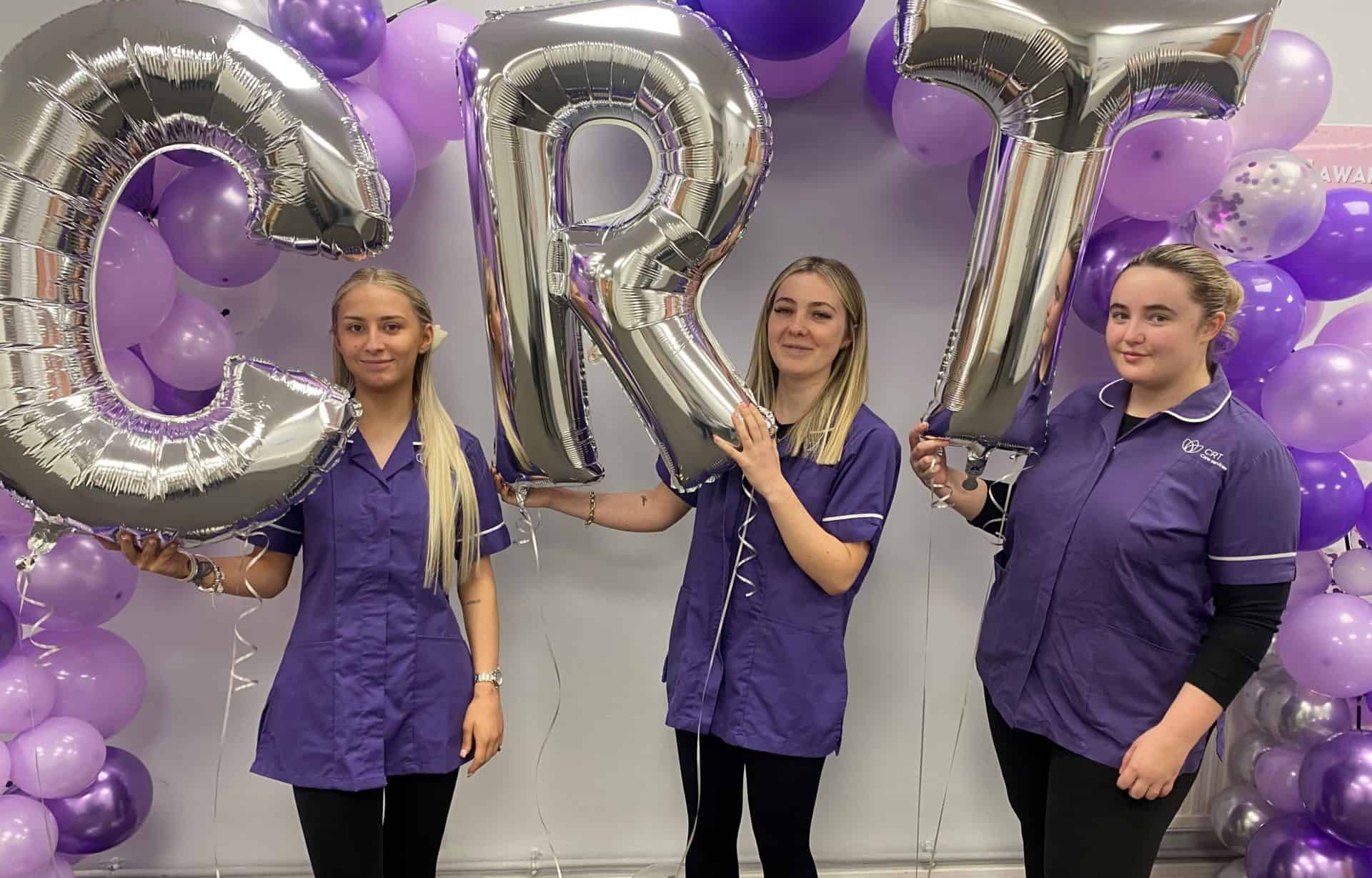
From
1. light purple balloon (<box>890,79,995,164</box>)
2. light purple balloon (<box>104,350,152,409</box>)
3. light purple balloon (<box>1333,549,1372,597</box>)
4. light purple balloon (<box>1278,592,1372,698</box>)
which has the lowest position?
light purple balloon (<box>1278,592,1372,698</box>)

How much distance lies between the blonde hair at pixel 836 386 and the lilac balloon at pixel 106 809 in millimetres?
1378

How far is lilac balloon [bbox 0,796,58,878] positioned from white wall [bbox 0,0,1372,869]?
14.2 inches

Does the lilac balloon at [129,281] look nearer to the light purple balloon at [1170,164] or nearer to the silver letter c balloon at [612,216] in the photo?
the silver letter c balloon at [612,216]

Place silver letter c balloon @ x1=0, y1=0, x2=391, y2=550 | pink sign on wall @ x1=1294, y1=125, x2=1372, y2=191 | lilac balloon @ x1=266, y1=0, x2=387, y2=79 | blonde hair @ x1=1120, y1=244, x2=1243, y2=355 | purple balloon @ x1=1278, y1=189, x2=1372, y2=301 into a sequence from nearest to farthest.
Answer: silver letter c balloon @ x1=0, y1=0, x2=391, y2=550, blonde hair @ x1=1120, y1=244, x2=1243, y2=355, lilac balloon @ x1=266, y1=0, x2=387, y2=79, purple balloon @ x1=1278, y1=189, x2=1372, y2=301, pink sign on wall @ x1=1294, y1=125, x2=1372, y2=191

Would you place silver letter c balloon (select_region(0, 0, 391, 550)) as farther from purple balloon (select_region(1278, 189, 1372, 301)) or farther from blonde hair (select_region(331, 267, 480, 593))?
purple balloon (select_region(1278, 189, 1372, 301))

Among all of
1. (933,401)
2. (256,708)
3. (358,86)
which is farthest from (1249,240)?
(256,708)

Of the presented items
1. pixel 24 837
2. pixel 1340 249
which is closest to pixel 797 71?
pixel 1340 249

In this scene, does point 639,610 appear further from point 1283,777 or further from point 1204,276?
point 1283,777

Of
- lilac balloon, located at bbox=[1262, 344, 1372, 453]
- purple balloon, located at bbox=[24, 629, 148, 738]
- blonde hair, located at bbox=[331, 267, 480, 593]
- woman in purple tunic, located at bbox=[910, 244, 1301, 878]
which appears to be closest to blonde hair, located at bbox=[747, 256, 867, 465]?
woman in purple tunic, located at bbox=[910, 244, 1301, 878]

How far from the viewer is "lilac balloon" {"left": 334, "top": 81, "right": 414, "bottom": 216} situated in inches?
56.6

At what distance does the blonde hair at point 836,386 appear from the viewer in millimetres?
1430

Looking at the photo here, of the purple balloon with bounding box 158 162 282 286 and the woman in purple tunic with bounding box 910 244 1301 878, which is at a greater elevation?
the purple balloon with bounding box 158 162 282 286

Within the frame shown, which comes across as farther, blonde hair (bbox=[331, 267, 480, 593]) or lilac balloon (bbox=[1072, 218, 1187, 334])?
lilac balloon (bbox=[1072, 218, 1187, 334])

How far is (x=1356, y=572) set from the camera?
164 centimetres
